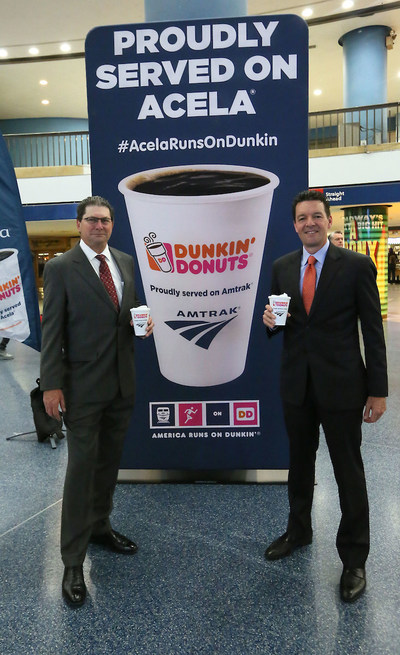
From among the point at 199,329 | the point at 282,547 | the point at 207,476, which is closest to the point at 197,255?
the point at 199,329

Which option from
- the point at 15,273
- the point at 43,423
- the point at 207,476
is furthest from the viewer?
the point at 43,423

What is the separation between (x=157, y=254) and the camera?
262cm

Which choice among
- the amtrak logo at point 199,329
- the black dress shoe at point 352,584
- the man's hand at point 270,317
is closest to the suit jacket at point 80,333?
the man's hand at point 270,317

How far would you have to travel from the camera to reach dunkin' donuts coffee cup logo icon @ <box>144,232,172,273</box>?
103 inches

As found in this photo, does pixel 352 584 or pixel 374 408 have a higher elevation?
pixel 374 408

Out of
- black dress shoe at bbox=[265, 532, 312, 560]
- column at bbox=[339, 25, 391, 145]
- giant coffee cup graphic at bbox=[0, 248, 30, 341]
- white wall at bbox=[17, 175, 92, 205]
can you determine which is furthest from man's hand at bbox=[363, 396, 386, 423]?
white wall at bbox=[17, 175, 92, 205]

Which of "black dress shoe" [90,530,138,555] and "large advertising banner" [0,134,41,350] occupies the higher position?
"large advertising banner" [0,134,41,350]

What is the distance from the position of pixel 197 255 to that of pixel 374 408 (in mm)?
1186

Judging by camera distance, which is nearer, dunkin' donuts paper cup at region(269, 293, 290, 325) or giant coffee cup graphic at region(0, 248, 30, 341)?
dunkin' donuts paper cup at region(269, 293, 290, 325)

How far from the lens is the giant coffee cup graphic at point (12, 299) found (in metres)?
3.31

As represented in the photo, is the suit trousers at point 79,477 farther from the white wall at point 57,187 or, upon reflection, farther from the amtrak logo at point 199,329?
the white wall at point 57,187

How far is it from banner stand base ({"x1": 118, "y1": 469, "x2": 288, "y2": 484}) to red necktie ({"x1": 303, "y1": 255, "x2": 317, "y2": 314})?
1.38 m

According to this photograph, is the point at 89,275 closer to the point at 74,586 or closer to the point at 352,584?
the point at 74,586

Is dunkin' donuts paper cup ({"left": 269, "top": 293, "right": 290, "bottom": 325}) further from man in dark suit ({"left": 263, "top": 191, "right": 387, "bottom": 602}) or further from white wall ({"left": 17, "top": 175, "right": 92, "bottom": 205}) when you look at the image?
white wall ({"left": 17, "top": 175, "right": 92, "bottom": 205})
